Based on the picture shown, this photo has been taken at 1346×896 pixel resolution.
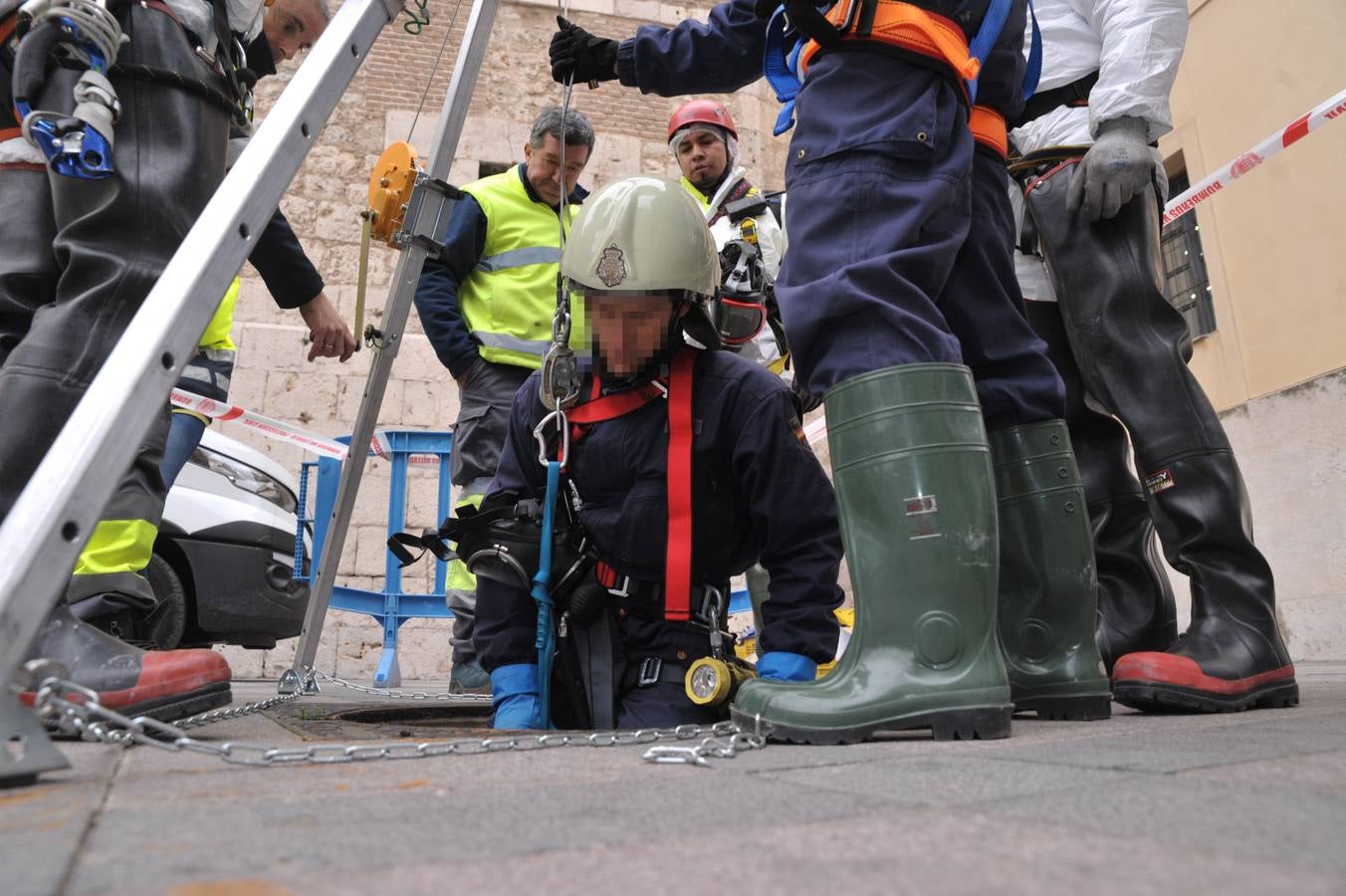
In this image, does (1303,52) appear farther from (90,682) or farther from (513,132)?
(90,682)

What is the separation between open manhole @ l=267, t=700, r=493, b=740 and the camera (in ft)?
6.66

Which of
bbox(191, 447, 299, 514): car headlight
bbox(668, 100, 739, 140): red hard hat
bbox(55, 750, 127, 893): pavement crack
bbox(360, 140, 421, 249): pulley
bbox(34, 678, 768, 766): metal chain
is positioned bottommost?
bbox(55, 750, 127, 893): pavement crack

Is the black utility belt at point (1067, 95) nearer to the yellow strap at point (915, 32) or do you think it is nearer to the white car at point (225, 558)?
the yellow strap at point (915, 32)

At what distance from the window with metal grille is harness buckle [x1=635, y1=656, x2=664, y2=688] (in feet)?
21.4

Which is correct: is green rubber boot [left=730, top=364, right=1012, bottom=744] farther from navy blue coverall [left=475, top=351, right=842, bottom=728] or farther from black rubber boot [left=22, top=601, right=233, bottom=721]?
black rubber boot [left=22, top=601, right=233, bottom=721]

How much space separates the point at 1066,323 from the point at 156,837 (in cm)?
209

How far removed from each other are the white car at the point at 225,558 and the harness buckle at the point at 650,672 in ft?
8.72

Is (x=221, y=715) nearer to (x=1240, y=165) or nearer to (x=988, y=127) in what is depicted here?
(x=988, y=127)

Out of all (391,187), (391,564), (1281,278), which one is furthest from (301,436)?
(1281,278)

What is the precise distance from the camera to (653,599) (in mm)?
2219

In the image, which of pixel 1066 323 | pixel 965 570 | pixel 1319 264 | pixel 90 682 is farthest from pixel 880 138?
pixel 1319 264

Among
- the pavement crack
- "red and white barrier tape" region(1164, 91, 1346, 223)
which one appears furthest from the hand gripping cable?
"red and white barrier tape" region(1164, 91, 1346, 223)

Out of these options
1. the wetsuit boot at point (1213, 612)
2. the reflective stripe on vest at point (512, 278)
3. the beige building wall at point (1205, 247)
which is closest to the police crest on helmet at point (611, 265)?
the wetsuit boot at point (1213, 612)

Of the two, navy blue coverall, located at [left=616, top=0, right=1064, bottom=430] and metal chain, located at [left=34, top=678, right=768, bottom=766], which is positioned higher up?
navy blue coverall, located at [left=616, top=0, right=1064, bottom=430]
